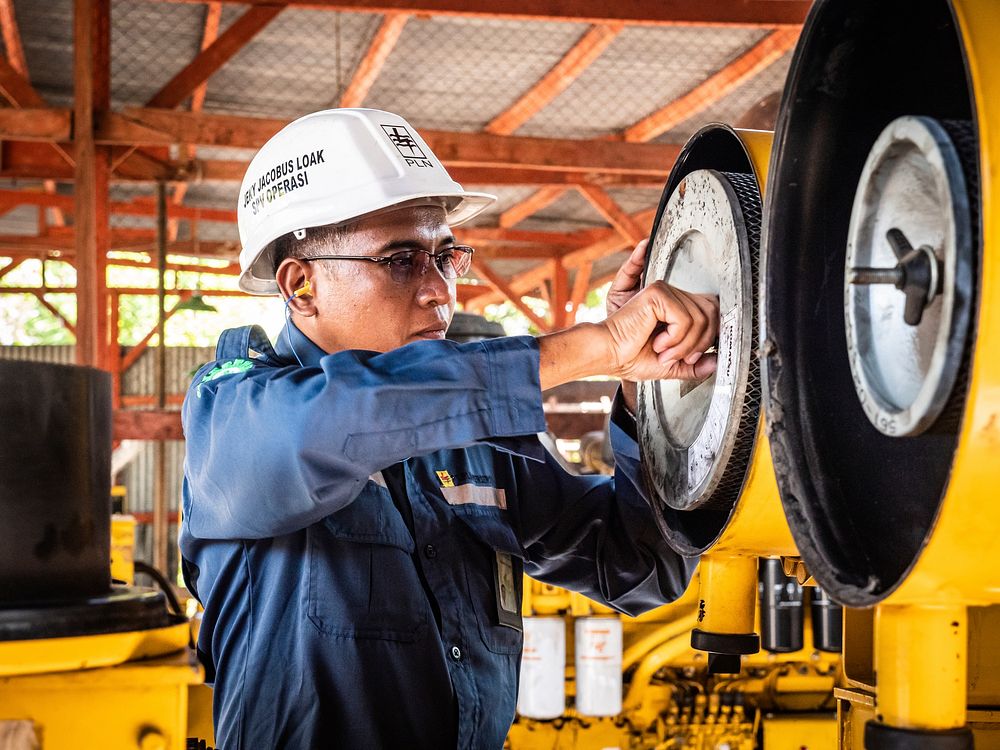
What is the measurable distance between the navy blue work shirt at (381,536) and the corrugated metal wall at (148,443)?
12.1 m

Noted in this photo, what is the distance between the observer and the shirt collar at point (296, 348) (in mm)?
1829

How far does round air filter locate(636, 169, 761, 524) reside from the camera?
1177 mm

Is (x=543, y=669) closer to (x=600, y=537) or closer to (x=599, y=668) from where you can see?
(x=599, y=668)

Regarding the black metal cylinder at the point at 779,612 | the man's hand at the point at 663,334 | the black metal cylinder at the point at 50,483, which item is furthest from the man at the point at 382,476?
the black metal cylinder at the point at 779,612

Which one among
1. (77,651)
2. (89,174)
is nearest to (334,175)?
Result: (77,651)

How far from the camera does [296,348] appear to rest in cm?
185

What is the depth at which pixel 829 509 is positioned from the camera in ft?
3.47

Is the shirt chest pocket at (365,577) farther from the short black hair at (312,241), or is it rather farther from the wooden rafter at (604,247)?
the wooden rafter at (604,247)

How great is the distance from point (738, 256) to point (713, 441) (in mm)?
218

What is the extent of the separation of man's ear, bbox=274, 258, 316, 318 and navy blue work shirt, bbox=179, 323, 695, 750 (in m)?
0.05

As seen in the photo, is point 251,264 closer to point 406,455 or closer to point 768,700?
point 406,455

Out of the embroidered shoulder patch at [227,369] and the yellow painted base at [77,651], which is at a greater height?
the embroidered shoulder patch at [227,369]

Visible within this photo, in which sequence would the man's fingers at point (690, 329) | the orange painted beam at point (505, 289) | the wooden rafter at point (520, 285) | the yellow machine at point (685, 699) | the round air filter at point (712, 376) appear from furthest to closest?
the wooden rafter at point (520, 285)
the orange painted beam at point (505, 289)
the yellow machine at point (685, 699)
the man's fingers at point (690, 329)
the round air filter at point (712, 376)

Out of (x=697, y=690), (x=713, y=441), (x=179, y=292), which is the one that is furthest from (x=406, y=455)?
(x=179, y=292)
